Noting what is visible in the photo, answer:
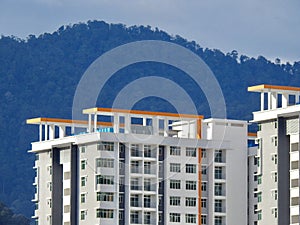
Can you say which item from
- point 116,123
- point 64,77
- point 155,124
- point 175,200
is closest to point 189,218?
point 175,200

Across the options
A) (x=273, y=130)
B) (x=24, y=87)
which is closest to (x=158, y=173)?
(x=273, y=130)

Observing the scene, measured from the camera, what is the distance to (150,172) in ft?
152

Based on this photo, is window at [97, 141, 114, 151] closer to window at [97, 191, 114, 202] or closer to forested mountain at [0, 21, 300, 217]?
window at [97, 191, 114, 202]

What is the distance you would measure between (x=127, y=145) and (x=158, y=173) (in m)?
1.66

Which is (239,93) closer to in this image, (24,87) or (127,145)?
(24,87)

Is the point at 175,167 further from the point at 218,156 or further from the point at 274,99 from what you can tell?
the point at 274,99

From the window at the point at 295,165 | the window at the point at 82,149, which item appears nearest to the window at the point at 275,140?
the window at the point at 295,165

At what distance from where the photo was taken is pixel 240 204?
4775 cm

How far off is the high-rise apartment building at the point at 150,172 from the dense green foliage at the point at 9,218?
27506mm

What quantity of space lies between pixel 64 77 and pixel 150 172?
48.3 m

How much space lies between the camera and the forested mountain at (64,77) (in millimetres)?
83438

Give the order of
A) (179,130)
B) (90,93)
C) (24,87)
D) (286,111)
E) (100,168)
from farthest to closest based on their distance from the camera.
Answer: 1. (24,87)
2. (90,93)
3. (179,130)
4. (100,168)
5. (286,111)

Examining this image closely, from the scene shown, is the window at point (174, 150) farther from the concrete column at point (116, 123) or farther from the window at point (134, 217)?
the window at point (134, 217)

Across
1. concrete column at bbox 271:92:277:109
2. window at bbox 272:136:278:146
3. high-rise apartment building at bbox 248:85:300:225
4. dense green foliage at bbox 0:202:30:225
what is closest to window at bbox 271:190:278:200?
high-rise apartment building at bbox 248:85:300:225
